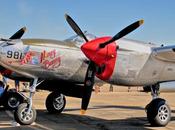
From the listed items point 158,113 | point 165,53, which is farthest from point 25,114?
point 165,53

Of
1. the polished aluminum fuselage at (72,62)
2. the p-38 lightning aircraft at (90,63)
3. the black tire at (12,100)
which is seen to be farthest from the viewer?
the black tire at (12,100)

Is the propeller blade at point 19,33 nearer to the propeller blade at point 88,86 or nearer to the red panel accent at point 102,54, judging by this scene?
the propeller blade at point 88,86

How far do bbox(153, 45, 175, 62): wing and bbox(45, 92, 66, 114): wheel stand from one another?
606cm

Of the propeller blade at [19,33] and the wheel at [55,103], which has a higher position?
the propeller blade at [19,33]

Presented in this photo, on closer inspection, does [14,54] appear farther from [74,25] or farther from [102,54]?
[102,54]

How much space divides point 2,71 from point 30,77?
2.13 metres

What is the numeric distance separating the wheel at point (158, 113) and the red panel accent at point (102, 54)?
2.36m

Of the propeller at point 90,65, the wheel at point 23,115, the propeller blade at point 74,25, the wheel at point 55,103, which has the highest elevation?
the propeller blade at point 74,25

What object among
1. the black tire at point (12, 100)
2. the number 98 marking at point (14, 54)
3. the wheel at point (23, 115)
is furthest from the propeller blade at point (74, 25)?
the black tire at point (12, 100)

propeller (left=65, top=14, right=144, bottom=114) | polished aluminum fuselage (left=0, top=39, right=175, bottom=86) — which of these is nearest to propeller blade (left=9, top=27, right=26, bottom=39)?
polished aluminum fuselage (left=0, top=39, right=175, bottom=86)

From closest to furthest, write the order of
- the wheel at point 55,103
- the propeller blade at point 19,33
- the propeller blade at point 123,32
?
the propeller blade at point 123,32
the propeller blade at point 19,33
the wheel at point 55,103

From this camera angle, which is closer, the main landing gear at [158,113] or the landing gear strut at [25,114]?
the landing gear strut at [25,114]

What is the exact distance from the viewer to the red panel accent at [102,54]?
497 inches

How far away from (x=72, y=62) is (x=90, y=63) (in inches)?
56.1
